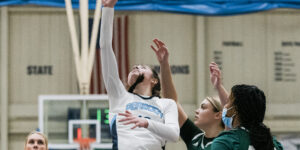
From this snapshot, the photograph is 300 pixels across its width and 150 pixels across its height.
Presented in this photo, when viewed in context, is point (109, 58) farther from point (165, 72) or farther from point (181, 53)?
point (181, 53)

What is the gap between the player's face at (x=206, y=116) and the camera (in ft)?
13.5

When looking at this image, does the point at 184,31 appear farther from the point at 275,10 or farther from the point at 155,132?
the point at 155,132

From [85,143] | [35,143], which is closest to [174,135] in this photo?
[35,143]

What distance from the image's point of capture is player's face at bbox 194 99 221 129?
4.11m

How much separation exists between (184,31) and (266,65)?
150 centimetres

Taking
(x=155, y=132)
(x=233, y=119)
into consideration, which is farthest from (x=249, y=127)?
(x=155, y=132)

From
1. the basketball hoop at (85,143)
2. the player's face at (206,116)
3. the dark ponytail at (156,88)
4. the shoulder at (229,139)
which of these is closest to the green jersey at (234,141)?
the shoulder at (229,139)

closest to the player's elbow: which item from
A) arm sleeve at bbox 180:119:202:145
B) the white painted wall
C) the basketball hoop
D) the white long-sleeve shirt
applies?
the white long-sleeve shirt

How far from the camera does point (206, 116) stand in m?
4.13

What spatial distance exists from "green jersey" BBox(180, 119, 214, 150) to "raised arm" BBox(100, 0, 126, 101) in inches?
25.5

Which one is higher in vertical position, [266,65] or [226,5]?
[226,5]

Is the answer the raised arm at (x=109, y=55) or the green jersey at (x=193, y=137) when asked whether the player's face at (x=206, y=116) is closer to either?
the green jersey at (x=193, y=137)

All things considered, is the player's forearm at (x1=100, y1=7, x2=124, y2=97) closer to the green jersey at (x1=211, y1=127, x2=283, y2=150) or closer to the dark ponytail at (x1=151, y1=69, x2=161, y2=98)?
the dark ponytail at (x1=151, y1=69, x2=161, y2=98)

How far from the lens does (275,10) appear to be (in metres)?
11.4
